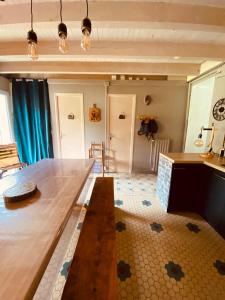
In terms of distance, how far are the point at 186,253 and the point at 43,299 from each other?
1.41 meters

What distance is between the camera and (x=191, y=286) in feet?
4.09

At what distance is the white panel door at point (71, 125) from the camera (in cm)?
366

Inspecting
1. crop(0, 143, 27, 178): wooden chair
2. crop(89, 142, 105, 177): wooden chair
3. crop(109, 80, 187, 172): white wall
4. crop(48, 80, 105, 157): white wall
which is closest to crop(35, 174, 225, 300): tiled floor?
crop(89, 142, 105, 177): wooden chair

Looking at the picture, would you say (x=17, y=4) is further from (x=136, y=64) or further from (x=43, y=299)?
(x=43, y=299)

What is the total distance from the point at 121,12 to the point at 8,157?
297cm

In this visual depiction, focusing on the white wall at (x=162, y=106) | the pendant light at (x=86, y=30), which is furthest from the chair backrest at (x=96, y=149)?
the pendant light at (x=86, y=30)

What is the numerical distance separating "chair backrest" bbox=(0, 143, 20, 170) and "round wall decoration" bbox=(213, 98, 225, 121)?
3.86m

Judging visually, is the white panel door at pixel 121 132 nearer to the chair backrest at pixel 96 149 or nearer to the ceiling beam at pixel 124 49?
the chair backrest at pixel 96 149

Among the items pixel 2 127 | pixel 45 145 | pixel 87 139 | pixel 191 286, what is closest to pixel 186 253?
pixel 191 286

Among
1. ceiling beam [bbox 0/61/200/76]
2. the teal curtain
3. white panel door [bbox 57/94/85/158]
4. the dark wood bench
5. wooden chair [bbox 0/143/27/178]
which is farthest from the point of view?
white panel door [bbox 57/94/85/158]

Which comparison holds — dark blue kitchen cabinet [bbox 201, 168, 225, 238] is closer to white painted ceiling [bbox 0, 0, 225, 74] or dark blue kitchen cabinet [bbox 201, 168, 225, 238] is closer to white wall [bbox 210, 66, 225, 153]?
white wall [bbox 210, 66, 225, 153]

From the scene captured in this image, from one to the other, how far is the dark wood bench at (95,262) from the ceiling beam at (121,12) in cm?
203

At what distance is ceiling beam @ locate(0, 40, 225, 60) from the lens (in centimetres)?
210

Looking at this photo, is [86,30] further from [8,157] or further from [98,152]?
[98,152]
